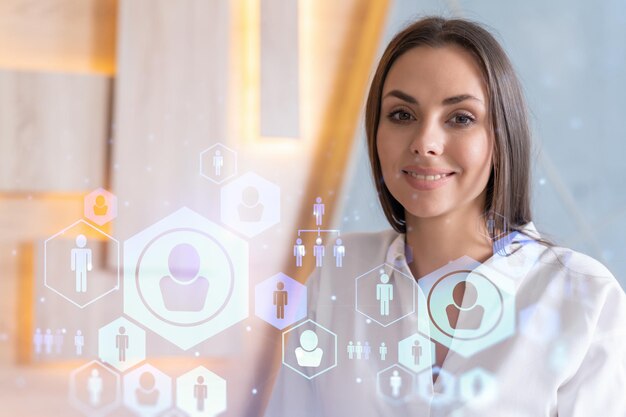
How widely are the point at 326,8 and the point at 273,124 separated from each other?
126mm

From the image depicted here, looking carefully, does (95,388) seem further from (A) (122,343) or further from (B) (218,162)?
(B) (218,162)

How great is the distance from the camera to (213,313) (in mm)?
576

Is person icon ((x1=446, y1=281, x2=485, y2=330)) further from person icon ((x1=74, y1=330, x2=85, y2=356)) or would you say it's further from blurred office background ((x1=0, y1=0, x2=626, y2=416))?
person icon ((x1=74, y1=330, x2=85, y2=356))

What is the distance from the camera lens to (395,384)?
1.80ft

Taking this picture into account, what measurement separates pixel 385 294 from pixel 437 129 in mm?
155

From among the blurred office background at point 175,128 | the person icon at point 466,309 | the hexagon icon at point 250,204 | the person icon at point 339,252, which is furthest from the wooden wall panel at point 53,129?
the person icon at point 466,309

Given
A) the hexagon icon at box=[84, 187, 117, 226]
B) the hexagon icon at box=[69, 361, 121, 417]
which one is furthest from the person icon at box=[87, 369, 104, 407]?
the hexagon icon at box=[84, 187, 117, 226]

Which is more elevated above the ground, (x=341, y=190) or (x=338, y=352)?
(x=341, y=190)

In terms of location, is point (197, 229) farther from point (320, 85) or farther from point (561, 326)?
point (561, 326)

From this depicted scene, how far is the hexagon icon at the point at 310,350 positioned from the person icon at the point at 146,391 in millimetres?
117

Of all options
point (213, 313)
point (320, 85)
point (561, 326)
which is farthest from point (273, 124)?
point (561, 326)

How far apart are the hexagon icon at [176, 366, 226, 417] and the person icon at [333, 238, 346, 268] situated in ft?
0.48

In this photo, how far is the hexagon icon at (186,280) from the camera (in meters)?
0.57

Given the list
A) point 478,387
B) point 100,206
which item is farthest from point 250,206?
point 478,387
